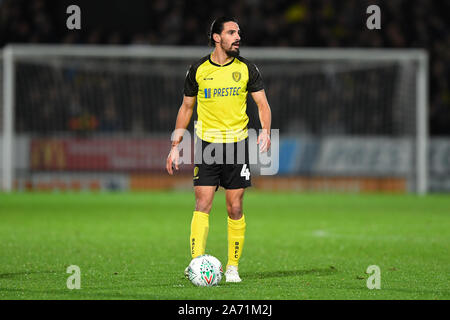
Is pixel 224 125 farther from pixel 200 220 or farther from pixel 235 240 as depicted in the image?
pixel 235 240

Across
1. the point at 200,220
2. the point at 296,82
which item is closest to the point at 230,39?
the point at 200,220

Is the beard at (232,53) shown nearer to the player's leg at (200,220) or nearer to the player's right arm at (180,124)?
the player's right arm at (180,124)

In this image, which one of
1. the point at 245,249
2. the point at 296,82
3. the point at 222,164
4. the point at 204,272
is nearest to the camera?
the point at 204,272

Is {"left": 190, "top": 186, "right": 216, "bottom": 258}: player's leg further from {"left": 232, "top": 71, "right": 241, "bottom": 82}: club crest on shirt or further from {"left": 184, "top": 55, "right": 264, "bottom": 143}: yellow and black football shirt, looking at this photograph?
{"left": 232, "top": 71, "right": 241, "bottom": 82}: club crest on shirt

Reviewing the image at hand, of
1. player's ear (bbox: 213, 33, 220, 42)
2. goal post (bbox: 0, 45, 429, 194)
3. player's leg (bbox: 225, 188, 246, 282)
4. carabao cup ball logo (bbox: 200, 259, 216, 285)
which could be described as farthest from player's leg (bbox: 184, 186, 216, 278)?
goal post (bbox: 0, 45, 429, 194)

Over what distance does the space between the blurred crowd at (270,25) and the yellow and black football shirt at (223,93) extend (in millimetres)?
17049

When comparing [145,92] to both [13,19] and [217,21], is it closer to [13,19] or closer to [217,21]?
[13,19]

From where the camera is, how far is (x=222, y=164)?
254 inches

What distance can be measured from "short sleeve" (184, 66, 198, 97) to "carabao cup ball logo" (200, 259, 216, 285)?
1.38 m

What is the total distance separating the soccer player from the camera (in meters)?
6.39

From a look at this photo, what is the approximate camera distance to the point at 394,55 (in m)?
20.2

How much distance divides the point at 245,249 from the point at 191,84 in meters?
2.78

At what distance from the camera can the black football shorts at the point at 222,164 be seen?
6.41 m

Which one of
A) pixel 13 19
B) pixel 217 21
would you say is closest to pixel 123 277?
pixel 217 21
